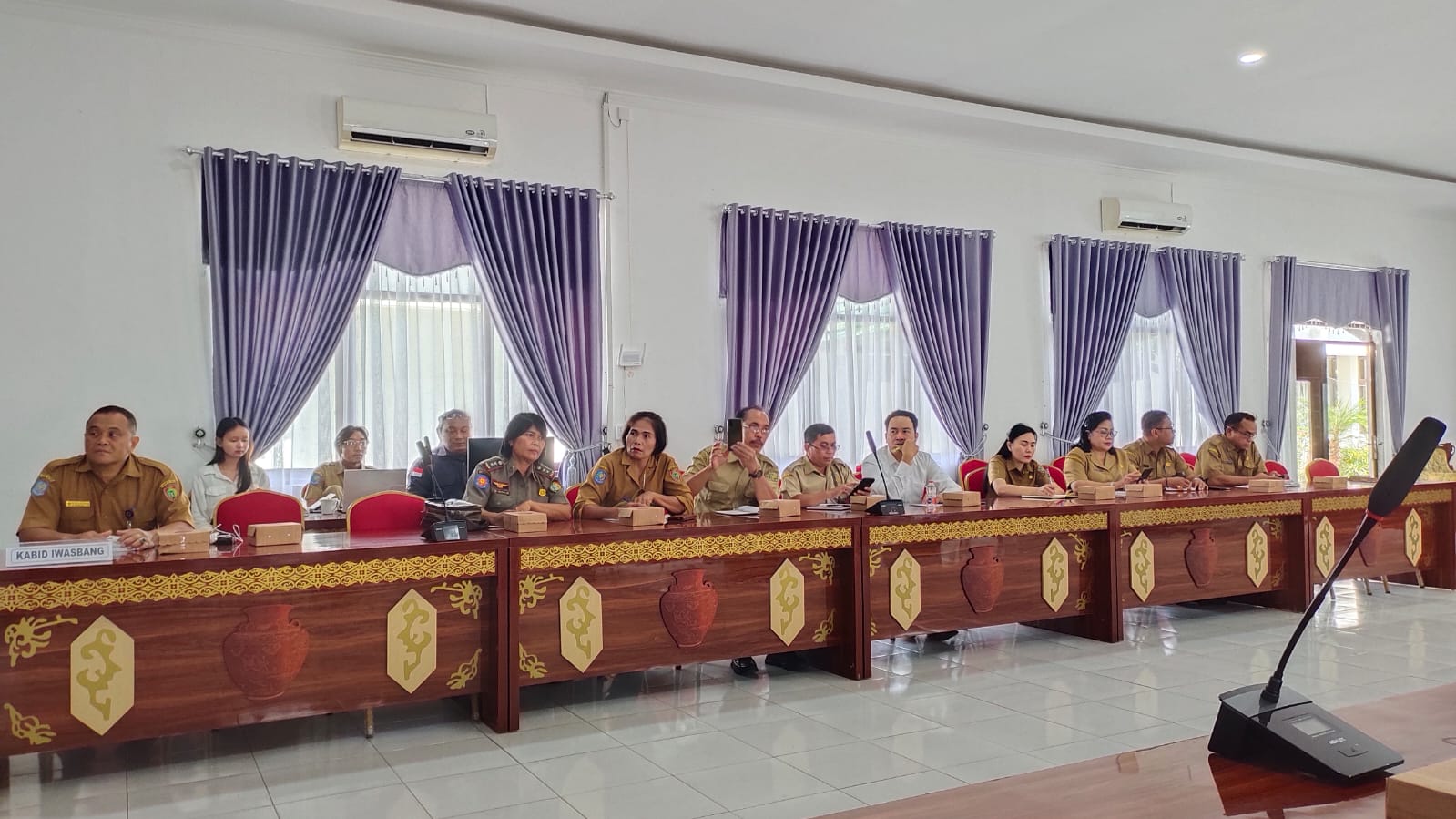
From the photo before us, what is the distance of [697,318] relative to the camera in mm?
6430

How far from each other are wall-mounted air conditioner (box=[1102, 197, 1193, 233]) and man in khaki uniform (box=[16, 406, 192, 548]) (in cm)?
667

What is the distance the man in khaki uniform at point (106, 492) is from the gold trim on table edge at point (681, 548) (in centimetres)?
131

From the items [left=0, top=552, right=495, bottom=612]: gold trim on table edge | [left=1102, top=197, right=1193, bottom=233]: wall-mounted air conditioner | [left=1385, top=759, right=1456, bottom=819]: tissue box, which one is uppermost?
[left=1102, top=197, right=1193, bottom=233]: wall-mounted air conditioner

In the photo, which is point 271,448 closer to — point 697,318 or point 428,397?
point 428,397

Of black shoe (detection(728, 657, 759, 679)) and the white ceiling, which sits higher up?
the white ceiling

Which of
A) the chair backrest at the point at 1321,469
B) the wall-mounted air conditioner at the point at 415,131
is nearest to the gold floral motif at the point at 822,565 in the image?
the wall-mounted air conditioner at the point at 415,131

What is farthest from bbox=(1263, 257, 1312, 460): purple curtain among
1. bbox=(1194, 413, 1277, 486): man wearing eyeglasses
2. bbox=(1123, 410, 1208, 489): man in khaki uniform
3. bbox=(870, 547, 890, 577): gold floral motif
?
bbox=(870, 547, 890, 577): gold floral motif

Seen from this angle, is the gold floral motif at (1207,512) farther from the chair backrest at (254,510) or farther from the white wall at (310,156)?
the chair backrest at (254,510)

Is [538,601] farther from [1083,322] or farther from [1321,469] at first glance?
[1321,469]

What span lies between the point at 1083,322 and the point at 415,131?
5.02m

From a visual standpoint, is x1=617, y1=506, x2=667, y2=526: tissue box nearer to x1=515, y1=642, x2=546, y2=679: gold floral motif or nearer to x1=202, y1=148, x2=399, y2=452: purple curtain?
x1=515, y1=642, x2=546, y2=679: gold floral motif

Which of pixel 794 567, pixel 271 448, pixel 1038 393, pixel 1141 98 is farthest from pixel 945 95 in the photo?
pixel 271 448

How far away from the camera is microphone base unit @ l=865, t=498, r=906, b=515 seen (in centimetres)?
468

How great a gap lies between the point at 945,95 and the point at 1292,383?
460 cm
